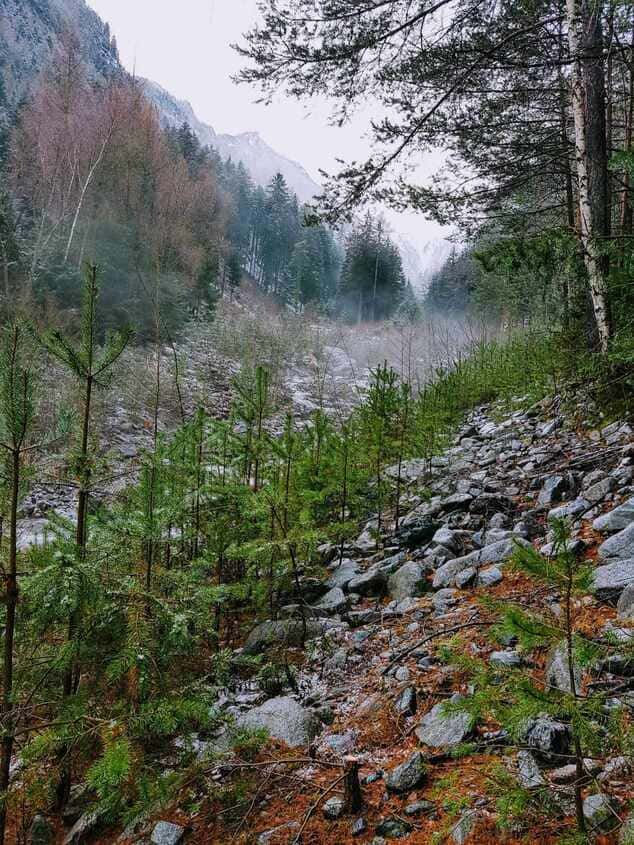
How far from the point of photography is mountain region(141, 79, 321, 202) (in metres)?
88.6

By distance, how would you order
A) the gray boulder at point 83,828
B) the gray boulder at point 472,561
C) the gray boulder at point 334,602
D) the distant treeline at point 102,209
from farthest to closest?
the distant treeline at point 102,209 → the gray boulder at point 334,602 → the gray boulder at point 472,561 → the gray boulder at point 83,828

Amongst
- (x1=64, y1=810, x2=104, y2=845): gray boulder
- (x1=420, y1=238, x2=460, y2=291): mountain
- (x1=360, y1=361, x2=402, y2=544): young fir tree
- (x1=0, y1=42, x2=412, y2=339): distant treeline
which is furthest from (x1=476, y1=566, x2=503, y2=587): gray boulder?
(x1=420, y1=238, x2=460, y2=291): mountain

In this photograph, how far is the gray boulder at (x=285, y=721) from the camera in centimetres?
198

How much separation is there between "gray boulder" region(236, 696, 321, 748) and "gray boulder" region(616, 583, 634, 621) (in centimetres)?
139

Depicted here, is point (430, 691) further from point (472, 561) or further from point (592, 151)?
point (592, 151)

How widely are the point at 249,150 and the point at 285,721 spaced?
140m

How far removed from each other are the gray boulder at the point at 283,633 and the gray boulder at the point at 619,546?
1.65m

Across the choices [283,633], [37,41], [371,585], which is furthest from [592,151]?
[37,41]

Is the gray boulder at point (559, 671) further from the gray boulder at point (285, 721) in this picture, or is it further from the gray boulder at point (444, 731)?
the gray boulder at point (285, 721)

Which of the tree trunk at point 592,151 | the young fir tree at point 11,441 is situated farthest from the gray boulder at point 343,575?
the tree trunk at point 592,151

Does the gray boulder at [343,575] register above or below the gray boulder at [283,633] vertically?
above

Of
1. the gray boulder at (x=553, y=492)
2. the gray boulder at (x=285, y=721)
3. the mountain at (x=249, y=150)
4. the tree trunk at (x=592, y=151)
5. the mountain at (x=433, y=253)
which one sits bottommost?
the gray boulder at (x=285, y=721)

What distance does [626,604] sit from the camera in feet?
6.20

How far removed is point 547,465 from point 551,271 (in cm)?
195
